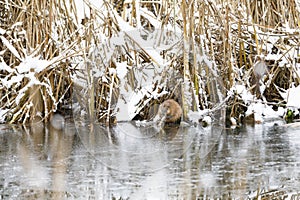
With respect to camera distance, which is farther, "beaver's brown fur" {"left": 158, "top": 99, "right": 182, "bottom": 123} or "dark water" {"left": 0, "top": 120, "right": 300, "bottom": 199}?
"beaver's brown fur" {"left": 158, "top": 99, "right": 182, "bottom": 123}

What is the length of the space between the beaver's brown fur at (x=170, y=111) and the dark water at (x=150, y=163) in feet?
0.20

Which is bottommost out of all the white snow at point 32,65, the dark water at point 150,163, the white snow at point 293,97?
the dark water at point 150,163

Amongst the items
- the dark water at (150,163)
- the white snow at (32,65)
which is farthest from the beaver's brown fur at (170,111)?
the white snow at (32,65)

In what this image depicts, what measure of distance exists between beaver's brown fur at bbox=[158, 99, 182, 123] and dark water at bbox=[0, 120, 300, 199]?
6 centimetres

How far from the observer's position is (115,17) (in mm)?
4344

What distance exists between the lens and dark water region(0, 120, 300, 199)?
2436mm

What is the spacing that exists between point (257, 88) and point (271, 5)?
2.25 ft

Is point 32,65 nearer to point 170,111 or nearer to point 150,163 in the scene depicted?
point 170,111

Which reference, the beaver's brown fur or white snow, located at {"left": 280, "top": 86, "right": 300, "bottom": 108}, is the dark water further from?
white snow, located at {"left": 280, "top": 86, "right": 300, "bottom": 108}

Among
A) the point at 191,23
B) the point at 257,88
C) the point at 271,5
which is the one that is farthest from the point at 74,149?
the point at 271,5

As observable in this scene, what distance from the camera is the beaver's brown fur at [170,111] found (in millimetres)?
3463

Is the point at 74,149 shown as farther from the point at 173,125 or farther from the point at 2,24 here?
the point at 2,24

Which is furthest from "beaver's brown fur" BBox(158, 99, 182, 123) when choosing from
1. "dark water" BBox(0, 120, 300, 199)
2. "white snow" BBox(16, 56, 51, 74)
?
"white snow" BBox(16, 56, 51, 74)

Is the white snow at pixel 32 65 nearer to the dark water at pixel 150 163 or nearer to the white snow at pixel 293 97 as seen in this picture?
the dark water at pixel 150 163
